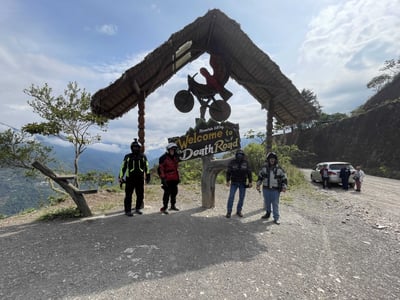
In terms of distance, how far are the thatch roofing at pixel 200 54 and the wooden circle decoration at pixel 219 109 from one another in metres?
1.29

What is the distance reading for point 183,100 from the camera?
25.7ft

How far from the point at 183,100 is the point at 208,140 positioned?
5.47ft

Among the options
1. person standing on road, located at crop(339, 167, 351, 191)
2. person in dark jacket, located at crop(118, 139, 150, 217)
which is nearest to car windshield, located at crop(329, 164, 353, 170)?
person standing on road, located at crop(339, 167, 351, 191)

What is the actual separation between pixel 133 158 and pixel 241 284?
169 inches

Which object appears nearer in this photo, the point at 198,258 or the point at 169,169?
the point at 198,258

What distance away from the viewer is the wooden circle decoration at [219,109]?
26.0ft

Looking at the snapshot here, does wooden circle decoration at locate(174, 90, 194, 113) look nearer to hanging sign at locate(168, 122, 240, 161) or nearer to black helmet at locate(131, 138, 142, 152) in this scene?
hanging sign at locate(168, 122, 240, 161)

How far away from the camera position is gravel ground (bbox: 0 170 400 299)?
3191 millimetres

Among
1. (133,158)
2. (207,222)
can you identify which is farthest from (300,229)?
(133,158)

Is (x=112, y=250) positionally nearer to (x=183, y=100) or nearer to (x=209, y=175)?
(x=209, y=175)

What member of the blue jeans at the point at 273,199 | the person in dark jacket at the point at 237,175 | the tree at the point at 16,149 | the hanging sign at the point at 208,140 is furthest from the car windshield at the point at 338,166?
the tree at the point at 16,149

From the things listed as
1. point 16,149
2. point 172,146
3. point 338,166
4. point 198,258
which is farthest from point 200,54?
point 338,166

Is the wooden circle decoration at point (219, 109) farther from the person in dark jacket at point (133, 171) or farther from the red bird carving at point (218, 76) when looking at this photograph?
the person in dark jacket at point (133, 171)

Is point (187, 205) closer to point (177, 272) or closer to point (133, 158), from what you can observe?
point (133, 158)
